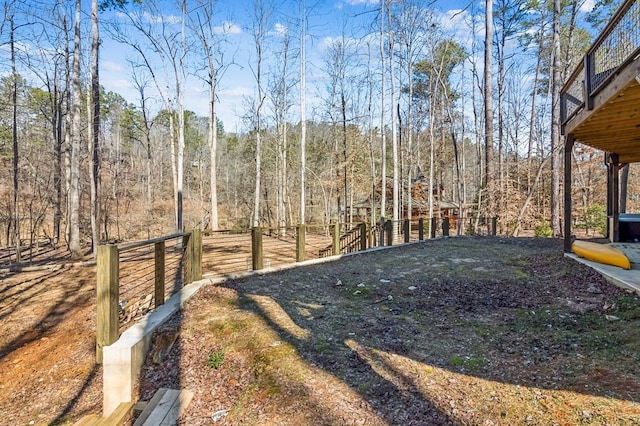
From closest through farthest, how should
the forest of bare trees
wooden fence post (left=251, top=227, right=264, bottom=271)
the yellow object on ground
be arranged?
the yellow object on ground → wooden fence post (left=251, top=227, right=264, bottom=271) → the forest of bare trees

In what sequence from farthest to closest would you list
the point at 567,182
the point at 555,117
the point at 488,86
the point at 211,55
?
the point at 555,117 < the point at 211,55 < the point at 488,86 < the point at 567,182

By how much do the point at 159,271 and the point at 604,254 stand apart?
6.47m

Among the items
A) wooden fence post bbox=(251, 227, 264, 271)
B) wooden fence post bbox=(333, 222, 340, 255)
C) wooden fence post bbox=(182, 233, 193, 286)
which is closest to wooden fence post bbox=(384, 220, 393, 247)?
wooden fence post bbox=(333, 222, 340, 255)

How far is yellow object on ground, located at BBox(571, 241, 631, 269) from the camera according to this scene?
5.22m

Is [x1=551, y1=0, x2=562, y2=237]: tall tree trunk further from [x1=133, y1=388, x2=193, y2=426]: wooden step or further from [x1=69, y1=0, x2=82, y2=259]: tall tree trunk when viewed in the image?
[x1=69, y1=0, x2=82, y2=259]: tall tree trunk

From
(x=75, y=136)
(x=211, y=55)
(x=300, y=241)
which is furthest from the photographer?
(x=211, y=55)

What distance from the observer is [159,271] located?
4.00 meters

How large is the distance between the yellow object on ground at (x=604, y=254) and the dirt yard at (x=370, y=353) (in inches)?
12.8

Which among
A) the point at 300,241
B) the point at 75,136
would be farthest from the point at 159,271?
the point at 75,136

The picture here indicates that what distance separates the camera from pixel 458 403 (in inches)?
89.7

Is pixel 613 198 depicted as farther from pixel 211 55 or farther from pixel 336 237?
pixel 211 55

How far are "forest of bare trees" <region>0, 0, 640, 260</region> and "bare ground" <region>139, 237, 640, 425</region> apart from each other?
14.3ft

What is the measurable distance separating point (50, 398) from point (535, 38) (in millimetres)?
22652

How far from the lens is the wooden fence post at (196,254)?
4.85m
